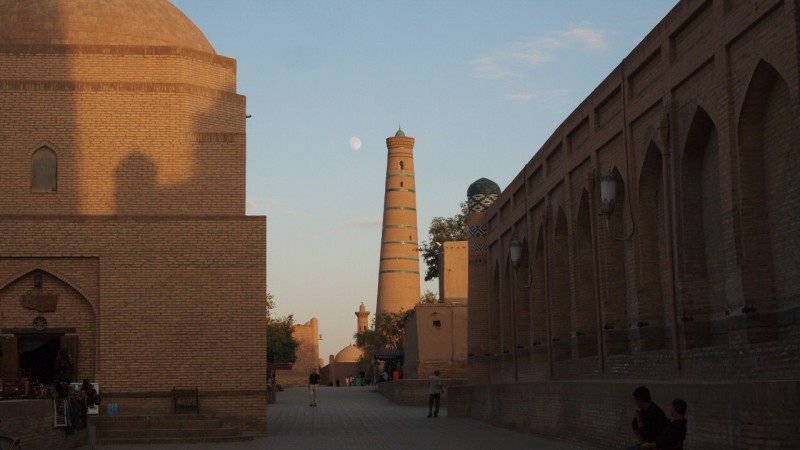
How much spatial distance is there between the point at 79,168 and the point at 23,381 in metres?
5.90

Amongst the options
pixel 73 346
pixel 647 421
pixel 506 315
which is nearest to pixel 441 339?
pixel 506 315

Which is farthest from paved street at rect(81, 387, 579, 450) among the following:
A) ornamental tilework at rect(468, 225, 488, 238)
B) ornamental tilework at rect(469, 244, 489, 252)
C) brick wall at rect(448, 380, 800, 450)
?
ornamental tilework at rect(468, 225, 488, 238)

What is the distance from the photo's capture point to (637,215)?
19.7 metres

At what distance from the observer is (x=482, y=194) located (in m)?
36.9

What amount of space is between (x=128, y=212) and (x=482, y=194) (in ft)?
44.2

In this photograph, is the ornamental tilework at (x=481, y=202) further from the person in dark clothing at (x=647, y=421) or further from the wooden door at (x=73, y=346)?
the person in dark clothing at (x=647, y=421)

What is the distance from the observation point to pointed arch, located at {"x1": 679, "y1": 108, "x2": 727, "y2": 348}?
54.9ft

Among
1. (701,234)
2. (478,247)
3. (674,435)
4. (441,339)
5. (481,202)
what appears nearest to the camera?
(674,435)

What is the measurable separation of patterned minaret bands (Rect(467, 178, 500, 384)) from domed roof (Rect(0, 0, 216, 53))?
11035mm

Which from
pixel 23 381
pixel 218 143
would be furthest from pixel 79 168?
pixel 23 381

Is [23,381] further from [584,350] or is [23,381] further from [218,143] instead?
[584,350]

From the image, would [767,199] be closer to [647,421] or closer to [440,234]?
[647,421]

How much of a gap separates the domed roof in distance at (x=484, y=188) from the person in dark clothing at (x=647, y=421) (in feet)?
87.0

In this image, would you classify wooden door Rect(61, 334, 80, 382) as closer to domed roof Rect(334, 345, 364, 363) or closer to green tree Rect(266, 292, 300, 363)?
green tree Rect(266, 292, 300, 363)
